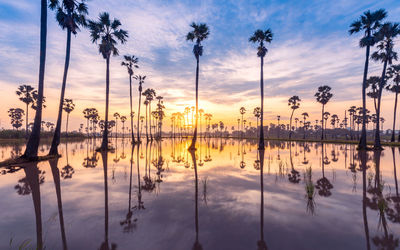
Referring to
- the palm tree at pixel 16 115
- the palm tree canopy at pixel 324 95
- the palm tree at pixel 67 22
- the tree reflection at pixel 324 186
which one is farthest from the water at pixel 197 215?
the palm tree at pixel 16 115

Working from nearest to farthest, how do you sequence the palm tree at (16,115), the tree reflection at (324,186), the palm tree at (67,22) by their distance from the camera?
the tree reflection at (324,186), the palm tree at (67,22), the palm tree at (16,115)

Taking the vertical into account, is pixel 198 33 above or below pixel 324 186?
above

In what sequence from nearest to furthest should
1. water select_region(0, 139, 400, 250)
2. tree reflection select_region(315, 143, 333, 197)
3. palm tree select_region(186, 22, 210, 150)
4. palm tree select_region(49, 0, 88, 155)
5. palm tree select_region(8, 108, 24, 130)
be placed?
Result: 1. water select_region(0, 139, 400, 250)
2. tree reflection select_region(315, 143, 333, 197)
3. palm tree select_region(49, 0, 88, 155)
4. palm tree select_region(186, 22, 210, 150)
5. palm tree select_region(8, 108, 24, 130)

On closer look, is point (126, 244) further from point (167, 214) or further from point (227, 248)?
point (227, 248)

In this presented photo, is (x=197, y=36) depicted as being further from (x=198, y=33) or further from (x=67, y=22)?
(x=67, y=22)

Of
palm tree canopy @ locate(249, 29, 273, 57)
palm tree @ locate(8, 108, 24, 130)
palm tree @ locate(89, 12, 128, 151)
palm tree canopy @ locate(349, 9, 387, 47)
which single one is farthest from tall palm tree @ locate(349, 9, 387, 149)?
palm tree @ locate(8, 108, 24, 130)

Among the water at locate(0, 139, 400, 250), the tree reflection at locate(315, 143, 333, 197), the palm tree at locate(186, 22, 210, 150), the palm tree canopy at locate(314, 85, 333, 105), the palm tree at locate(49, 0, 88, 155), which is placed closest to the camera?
the water at locate(0, 139, 400, 250)

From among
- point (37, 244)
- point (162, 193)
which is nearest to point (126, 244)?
point (37, 244)

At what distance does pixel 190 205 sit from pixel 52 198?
583 centimetres

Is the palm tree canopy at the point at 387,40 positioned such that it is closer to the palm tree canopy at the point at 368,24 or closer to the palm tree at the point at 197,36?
the palm tree canopy at the point at 368,24

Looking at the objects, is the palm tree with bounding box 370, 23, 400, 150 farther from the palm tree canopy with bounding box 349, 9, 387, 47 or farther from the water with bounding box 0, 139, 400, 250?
the water with bounding box 0, 139, 400, 250

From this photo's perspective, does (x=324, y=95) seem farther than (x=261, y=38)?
Yes

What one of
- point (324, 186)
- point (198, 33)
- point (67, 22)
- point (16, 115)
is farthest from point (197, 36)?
point (16, 115)

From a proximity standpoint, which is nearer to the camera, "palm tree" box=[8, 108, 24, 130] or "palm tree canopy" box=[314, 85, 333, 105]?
"palm tree canopy" box=[314, 85, 333, 105]
